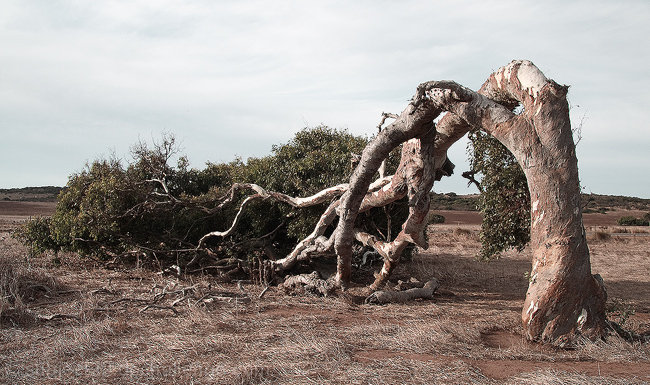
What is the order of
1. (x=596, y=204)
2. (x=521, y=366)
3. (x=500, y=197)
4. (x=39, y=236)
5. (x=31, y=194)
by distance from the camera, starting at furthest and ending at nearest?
1. (x=596, y=204)
2. (x=31, y=194)
3. (x=39, y=236)
4. (x=500, y=197)
5. (x=521, y=366)

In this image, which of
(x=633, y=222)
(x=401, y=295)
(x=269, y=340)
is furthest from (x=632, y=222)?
(x=269, y=340)

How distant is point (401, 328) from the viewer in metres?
6.73

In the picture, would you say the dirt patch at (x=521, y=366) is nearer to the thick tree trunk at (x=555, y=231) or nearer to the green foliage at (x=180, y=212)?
the thick tree trunk at (x=555, y=231)

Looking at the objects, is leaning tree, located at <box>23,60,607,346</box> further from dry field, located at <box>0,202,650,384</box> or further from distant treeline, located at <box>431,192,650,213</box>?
distant treeline, located at <box>431,192,650,213</box>

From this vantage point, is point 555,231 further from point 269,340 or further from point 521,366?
point 269,340

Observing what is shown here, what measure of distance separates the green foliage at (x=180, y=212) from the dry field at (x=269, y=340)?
1.25 m

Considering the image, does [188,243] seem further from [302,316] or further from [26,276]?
[302,316]

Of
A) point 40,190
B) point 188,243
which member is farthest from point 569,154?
point 40,190

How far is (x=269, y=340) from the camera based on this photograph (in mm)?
6082

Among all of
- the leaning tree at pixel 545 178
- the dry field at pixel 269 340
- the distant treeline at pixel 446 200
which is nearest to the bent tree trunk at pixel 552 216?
the leaning tree at pixel 545 178

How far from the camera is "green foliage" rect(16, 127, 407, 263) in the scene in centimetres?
1118

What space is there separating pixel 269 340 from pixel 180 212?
21.8 feet

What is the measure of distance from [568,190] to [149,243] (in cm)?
882

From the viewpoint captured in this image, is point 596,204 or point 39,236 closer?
point 39,236
